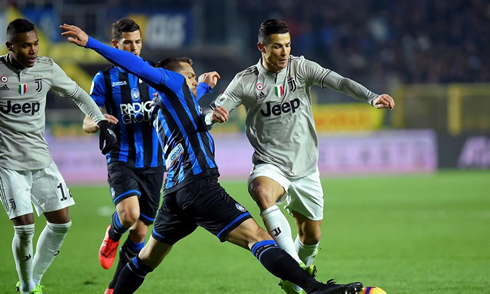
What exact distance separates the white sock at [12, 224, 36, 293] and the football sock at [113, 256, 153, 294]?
36.0 inches

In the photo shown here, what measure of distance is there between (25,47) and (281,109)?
83.2 inches

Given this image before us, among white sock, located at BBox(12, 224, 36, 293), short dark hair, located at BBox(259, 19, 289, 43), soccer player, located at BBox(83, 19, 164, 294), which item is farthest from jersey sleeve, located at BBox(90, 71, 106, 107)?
short dark hair, located at BBox(259, 19, 289, 43)

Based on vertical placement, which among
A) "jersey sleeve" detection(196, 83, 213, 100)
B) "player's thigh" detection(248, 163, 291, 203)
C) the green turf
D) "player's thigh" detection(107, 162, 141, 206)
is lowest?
the green turf

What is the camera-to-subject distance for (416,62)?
2727 cm

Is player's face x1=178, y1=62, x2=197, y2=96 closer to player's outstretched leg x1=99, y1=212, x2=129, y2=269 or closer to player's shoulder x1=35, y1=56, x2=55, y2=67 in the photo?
player's shoulder x1=35, y1=56, x2=55, y2=67

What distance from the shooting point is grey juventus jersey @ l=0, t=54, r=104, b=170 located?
603 centimetres

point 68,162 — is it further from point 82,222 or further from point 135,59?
point 135,59

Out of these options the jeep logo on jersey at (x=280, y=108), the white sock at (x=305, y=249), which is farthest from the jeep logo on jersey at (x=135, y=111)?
the white sock at (x=305, y=249)

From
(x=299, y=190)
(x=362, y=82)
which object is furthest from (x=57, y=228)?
(x=362, y=82)

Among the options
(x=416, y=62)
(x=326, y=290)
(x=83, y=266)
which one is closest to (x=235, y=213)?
(x=326, y=290)

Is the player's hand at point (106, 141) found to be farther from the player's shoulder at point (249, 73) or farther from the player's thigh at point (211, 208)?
the player's shoulder at point (249, 73)

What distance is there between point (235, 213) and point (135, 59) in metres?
1.24

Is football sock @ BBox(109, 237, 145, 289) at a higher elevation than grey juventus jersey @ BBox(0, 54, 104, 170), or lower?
lower

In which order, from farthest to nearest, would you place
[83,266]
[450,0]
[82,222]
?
[450,0] < [82,222] < [83,266]
